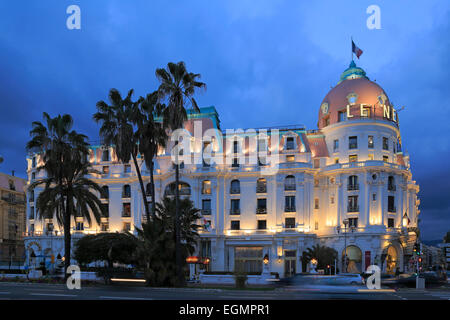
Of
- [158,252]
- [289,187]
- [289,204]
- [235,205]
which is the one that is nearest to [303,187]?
[289,187]

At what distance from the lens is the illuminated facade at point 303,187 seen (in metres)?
59.3

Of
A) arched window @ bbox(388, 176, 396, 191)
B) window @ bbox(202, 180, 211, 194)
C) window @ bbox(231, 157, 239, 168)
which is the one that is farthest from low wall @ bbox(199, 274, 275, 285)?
arched window @ bbox(388, 176, 396, 191)

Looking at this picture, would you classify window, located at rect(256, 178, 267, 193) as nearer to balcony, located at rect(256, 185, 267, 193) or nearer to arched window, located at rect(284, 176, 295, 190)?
balcony, located at rect(256, 185, 267, 193)

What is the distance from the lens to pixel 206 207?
63.5 m

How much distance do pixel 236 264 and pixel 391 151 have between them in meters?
27.7

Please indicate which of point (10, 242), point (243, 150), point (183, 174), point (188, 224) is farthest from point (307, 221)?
point (10, 242)

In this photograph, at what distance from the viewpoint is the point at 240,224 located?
6297cm

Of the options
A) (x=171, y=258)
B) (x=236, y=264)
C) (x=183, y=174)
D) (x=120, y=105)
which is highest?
(x=120, y=105)

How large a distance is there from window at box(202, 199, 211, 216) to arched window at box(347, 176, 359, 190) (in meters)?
20.1

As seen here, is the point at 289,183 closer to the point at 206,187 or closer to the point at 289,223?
the point at 289,223

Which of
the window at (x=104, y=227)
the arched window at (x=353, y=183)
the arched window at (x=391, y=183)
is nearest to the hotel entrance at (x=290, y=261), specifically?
the arched window at (x=353, y=183)

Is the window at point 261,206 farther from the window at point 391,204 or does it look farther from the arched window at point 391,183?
the arched window at point 391,183

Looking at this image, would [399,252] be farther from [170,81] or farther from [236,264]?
[170,81]

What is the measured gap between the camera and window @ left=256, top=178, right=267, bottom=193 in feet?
205
